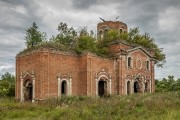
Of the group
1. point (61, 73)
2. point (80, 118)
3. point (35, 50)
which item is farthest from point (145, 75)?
point (80, 118)

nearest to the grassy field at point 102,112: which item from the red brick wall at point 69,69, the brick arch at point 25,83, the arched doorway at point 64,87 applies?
the red brick wall at point 69,69

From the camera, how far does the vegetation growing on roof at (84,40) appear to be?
102 feet

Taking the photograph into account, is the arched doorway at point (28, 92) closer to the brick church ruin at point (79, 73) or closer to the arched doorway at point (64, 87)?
the brick church ruin at point (79, 73)

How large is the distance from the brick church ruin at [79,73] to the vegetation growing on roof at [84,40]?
3.60 ft

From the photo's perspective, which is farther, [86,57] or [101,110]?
[86,57]

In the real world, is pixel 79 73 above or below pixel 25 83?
above

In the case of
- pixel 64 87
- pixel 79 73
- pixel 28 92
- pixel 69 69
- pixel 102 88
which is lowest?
pixel 28 92

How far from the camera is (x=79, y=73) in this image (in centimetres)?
2953

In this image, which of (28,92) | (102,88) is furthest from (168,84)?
(28,92)

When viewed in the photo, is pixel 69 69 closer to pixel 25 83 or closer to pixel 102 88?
pixel 25 83

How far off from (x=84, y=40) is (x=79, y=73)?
4686 millimetres

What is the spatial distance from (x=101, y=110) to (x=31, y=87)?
15.0m

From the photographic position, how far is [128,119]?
13.6 metres

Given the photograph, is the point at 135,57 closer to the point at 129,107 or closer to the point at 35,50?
the point at 35,50
